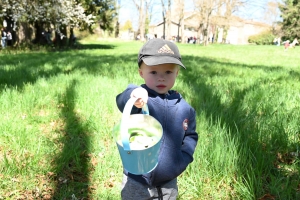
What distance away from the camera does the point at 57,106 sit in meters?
3.51

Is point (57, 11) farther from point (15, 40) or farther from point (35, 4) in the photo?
point (15, 40)

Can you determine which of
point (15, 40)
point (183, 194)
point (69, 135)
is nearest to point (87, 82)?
point (69, 135)

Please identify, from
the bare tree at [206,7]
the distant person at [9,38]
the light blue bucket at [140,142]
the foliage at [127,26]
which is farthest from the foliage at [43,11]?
the foliage at [127,26]

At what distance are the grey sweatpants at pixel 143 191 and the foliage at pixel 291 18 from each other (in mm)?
46251

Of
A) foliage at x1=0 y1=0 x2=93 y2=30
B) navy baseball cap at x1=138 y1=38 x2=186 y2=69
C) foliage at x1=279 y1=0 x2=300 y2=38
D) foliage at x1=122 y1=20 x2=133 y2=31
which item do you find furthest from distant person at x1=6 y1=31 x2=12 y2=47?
foliage at x1=122 y1=20 x2=133 y2=31

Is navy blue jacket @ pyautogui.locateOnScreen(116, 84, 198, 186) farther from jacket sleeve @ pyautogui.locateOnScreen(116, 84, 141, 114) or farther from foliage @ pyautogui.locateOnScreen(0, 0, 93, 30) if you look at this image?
foliage @ pyautogui.locateOnScreen(0, 0, 93, 30)

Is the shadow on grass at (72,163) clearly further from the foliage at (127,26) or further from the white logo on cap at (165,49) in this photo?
the foliage at (127,26)

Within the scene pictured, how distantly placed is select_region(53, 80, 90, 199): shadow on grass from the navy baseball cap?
112cm

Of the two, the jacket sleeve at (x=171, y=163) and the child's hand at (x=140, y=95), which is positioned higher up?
the child's hand at (x=140, y=95)

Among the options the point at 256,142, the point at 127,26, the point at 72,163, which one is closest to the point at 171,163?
the point at 256,142

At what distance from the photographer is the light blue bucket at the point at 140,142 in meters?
1.02

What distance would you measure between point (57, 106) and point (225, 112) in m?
2.09

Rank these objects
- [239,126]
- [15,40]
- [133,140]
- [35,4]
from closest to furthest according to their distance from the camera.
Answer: [133,140] < [239,126] < [35,4] < [15,40]

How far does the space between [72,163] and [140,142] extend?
4.55 ft
